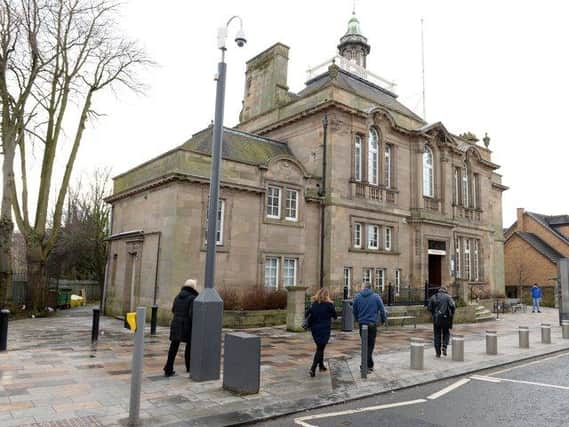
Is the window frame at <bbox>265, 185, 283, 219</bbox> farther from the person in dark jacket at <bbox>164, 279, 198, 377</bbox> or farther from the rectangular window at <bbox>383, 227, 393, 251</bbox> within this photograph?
the person in dark jacket at <bbox>164, 279, 198, 377</bbox>

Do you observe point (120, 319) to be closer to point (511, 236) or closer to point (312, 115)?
point (312, 115)

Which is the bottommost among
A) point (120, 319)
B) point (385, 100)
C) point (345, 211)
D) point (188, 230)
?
point (120, 319)

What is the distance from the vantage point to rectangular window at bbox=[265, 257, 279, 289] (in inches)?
760

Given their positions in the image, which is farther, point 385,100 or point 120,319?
point 385,100

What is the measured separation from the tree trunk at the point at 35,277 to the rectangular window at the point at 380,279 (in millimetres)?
16166

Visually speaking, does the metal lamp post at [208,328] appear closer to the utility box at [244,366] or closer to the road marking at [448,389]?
the utility box at [244,366]

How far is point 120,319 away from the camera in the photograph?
19.6m

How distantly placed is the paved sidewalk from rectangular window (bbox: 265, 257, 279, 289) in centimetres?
522

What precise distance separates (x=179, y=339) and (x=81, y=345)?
486 centimetres

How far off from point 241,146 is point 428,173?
12394mm

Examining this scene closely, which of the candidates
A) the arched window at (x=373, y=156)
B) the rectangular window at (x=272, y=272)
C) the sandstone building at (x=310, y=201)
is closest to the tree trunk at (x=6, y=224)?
the sandstone building at (x=310, y=201)

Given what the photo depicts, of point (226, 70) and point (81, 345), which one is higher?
point (226, 70)

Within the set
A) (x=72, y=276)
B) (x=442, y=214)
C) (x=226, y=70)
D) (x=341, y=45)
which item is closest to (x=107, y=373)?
(x=226, y=70)

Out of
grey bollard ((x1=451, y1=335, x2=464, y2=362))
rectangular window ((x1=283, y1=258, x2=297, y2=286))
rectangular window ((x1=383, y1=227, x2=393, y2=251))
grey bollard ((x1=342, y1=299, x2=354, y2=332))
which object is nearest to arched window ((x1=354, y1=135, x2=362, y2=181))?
rectangular window ((x1=383, y1=227, x2=393, y2=251))
